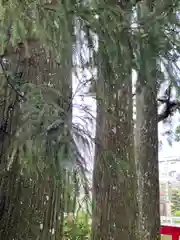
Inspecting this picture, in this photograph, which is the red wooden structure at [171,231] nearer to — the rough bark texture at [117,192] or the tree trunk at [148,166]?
the tree trunk at [148,166]

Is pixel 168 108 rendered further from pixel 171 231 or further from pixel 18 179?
pixel 18 179

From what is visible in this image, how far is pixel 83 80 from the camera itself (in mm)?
1610

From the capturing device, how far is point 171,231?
200 inches

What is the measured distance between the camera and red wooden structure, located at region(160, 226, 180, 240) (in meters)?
4.88

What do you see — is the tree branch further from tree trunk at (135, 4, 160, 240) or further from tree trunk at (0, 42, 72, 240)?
tree trunk at (0, 42, 72, 240)

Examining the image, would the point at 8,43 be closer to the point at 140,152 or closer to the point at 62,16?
the point at 62,16

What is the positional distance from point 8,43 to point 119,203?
221 centimetres

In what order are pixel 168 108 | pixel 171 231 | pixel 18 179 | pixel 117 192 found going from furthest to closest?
pixel 168 108, pixel 171 231, pixel 117 192, pixel 18 179

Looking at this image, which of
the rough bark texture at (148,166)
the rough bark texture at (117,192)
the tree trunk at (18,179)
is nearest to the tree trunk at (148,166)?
the rough bark texture at (148,166)

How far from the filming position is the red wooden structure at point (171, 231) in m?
4.88

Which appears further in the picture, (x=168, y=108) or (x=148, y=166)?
(x=168, y=108)

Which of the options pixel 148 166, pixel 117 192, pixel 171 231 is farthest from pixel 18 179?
pixel 171 231

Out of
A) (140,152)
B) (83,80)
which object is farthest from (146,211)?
(83,80)

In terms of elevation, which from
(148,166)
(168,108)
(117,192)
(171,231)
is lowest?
(171,231)
